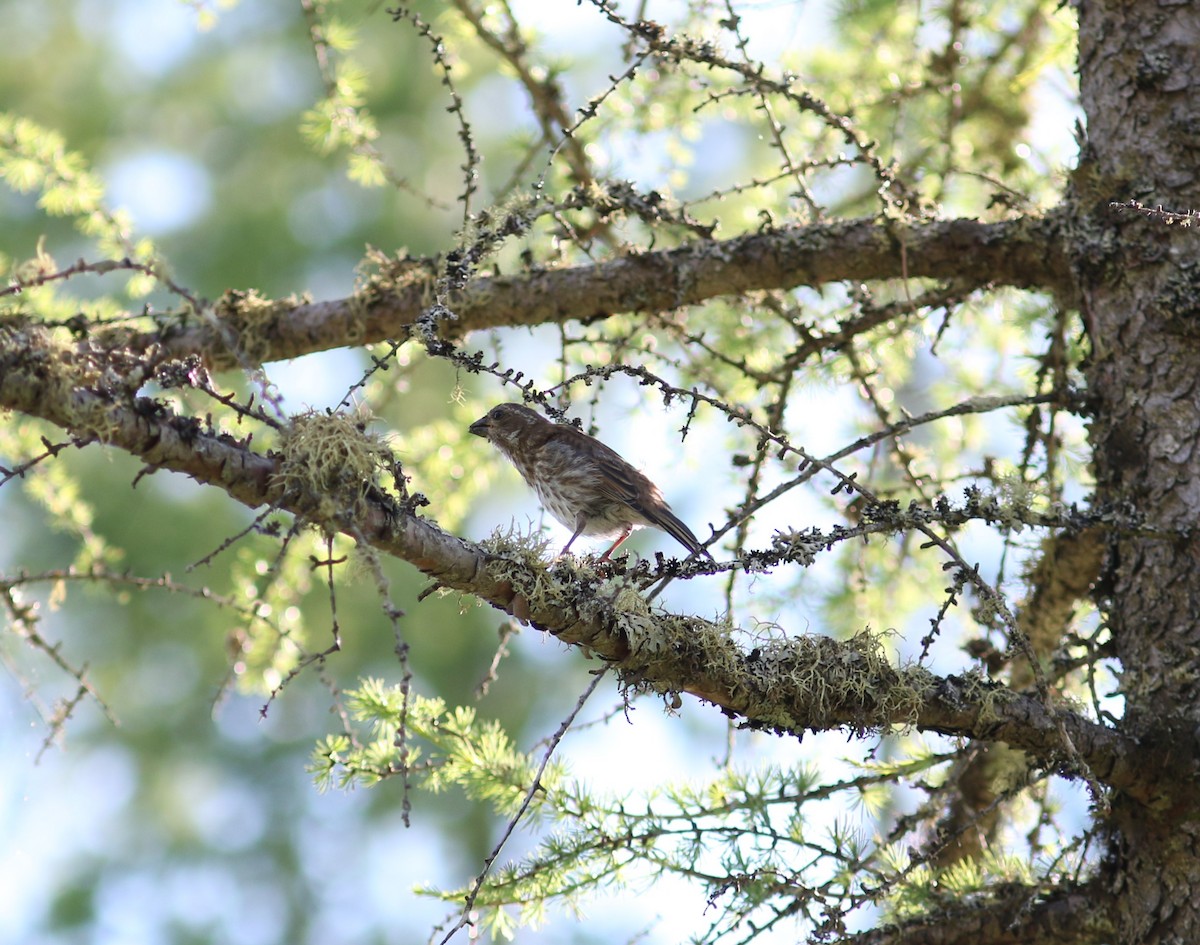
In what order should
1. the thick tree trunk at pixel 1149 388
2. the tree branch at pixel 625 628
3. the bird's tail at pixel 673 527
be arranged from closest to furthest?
the tree branch at pixel 625 628
the thick tree trunk at pixel 1149 388
the bird's tail at pixel 673 527

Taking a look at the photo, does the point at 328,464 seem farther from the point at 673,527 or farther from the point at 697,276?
the point at 673,527

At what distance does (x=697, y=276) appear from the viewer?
4.04 metres

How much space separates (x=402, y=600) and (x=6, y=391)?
8.78m

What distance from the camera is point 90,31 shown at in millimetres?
11898

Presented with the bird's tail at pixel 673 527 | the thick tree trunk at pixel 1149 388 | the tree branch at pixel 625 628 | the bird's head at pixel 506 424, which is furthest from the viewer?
the bird's head at pixel 506 424

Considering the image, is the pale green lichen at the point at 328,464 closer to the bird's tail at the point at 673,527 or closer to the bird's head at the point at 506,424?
the bird's tail at the point at 673,527

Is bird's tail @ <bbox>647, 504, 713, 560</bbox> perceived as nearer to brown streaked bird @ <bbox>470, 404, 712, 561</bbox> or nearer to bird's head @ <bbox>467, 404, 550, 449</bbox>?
brown streaked bird @ <bbox>470, 404, 712, 561</bbox>

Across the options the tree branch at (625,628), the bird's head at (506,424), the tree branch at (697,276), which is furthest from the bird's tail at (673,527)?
the tree branch at (625,628)

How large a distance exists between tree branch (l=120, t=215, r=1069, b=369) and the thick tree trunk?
0.28m

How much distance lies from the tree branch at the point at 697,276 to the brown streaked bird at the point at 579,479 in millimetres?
694

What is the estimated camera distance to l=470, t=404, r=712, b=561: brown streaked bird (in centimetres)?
464

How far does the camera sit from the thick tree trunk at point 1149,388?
313 centimetres

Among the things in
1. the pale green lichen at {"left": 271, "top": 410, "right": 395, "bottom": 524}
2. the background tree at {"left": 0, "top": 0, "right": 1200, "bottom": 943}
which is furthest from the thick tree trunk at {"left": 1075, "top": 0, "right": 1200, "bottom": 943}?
the pale green lichen at {"left": 271, "top": 410, "right": 395, "bottom": 524}

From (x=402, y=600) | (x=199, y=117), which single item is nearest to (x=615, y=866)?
(x=402, y=600)
